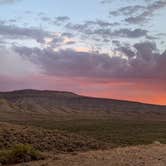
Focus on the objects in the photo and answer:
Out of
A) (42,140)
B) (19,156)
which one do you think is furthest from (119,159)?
(42,140)

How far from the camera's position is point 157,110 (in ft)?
651

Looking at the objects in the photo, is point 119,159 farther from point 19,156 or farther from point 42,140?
point 42,140

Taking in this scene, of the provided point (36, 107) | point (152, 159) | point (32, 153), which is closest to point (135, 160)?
point (152, 159)

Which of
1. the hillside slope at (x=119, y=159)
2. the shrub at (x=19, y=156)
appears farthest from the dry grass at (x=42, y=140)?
the hillside slope at (x=119, y=159)

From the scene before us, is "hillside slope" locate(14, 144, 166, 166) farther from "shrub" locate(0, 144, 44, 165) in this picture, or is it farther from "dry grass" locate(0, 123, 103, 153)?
"dry grass" locate(0, 123, 103, 153)

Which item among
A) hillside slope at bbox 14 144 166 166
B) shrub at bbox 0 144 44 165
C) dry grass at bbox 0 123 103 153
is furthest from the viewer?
dry grass at bbox 0 123 103 153

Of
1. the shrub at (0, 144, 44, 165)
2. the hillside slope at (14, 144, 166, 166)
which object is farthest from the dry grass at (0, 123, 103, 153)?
the hillside slope at (14, 144, 166, 166)

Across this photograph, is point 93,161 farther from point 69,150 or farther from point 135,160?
point 69,150

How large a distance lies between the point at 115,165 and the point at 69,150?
11.3m

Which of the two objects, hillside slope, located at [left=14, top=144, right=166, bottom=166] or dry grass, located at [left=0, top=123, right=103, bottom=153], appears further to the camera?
dry grass, located at [left=0, top=123, right=103, bottom=153]

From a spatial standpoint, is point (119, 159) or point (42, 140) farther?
point (42, 140)

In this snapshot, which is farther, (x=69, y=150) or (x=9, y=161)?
(x=69, y=150)

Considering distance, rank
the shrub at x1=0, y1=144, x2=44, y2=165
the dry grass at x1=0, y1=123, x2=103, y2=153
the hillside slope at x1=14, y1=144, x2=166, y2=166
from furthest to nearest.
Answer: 1. the dry grass at x1=0, y1=123, x2=103, y2=153
2. the shrub at x1=0, y1=144, x2=44, y2=165
3. the hillside slope at x1=14, y1=144, x2=166, y2=166

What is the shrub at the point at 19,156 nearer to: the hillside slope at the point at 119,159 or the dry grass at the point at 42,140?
the hillside slope at the point at 119,159
